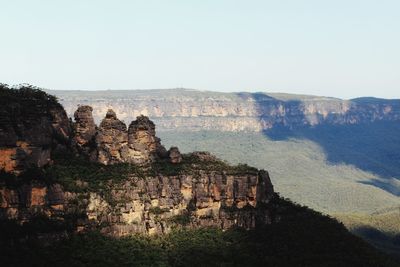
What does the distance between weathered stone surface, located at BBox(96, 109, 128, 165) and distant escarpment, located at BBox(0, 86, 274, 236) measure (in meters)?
0.11

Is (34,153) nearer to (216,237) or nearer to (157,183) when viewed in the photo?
(157,183)

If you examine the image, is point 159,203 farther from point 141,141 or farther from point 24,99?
point 24,99

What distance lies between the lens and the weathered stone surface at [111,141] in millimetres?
91312

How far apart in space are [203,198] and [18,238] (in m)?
22.8

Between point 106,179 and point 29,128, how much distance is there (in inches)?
392

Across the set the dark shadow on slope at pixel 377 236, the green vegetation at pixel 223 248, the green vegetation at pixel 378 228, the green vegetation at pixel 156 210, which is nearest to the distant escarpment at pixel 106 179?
the green vegetation at pixel 156 210

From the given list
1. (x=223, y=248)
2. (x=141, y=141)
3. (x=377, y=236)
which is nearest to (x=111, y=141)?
(x=141, y=141)

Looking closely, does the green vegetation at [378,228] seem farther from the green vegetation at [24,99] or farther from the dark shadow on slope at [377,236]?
the green vegetation at [24,99]

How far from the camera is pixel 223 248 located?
8644cm

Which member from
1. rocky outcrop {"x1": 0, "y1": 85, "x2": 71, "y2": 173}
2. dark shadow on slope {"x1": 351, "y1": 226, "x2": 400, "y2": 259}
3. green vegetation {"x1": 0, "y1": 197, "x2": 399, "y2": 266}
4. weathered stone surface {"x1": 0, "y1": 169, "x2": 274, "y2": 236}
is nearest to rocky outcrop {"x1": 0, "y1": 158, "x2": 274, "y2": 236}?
weathered stone surface {"x1": 0, "y1": 169, "x2": 274, "y2": 236}

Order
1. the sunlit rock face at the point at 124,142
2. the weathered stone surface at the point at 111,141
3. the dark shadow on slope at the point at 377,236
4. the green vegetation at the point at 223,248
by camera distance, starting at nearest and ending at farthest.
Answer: the green vegetation at the point at 223,248 → the weathered stone surface at the point at 111,141 → the sunlit rock face at the point at 124,142 → the dark shadow on slope at the point at 377,236

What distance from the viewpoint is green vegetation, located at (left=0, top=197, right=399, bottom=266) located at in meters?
76.5

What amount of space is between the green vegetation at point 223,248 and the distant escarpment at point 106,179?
1.52 m

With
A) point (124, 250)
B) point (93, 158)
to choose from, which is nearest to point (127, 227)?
point (124, 250)
